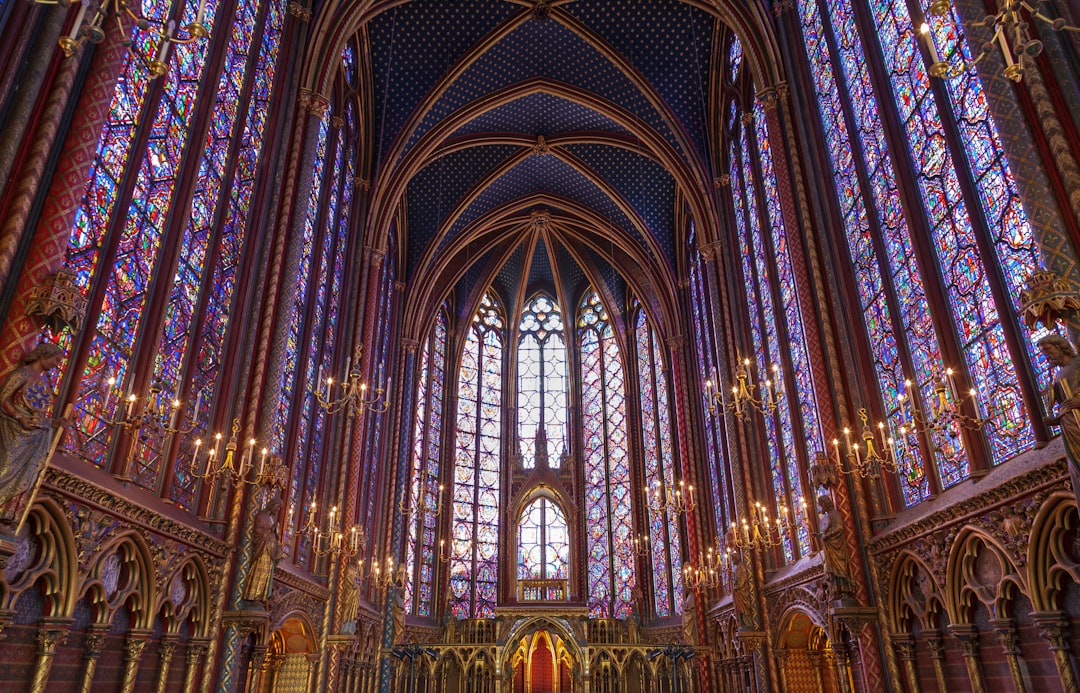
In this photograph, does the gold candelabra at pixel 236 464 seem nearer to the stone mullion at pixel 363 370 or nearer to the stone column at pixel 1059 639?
the stone mullion at pixel 363 370

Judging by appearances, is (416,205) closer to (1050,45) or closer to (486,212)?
(486,212)

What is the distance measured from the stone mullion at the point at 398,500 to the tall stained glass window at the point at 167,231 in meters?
12.5

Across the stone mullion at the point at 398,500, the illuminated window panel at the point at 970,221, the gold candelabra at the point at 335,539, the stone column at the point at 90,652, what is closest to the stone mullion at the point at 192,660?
the stone column at the point at 90,652

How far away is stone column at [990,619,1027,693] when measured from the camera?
28.7 feet

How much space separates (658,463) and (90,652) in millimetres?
21883

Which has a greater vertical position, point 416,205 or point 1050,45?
point 416,205

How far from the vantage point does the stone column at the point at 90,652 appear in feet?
28.3

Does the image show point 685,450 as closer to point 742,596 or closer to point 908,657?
point 742,596

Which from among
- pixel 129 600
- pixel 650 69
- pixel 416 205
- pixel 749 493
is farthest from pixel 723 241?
pixel 129 600

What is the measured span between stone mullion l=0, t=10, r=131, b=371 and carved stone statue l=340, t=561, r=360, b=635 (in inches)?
496

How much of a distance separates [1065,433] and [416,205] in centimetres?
2348

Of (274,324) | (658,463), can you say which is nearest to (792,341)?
(274,324)

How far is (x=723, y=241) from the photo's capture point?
2117cm

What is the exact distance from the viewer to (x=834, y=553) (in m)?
12.3
